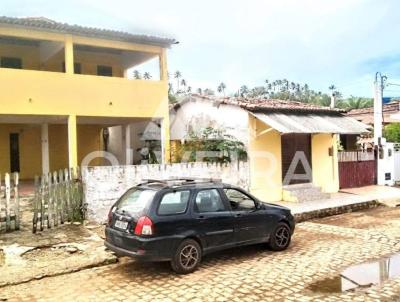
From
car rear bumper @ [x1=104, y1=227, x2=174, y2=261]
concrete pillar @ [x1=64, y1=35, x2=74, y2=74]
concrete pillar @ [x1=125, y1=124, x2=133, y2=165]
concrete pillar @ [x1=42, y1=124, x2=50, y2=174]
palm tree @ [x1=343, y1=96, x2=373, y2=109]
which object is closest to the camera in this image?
car rear bumper @ [x1=104, y1=227, x2=174, y2=261]

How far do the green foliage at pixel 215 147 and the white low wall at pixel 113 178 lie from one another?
80cm

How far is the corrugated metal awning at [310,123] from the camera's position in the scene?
1335 cm

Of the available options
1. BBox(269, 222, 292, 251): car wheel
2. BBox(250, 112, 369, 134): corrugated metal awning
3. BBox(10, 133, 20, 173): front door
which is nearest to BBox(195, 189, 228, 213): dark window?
BBox(269, 222, 292, 251): car wheel

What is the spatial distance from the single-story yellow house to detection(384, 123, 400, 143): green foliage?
480 inches

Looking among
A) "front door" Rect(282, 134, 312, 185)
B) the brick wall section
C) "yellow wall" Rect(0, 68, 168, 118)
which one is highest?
"yellow wall" Rect(0, 68, 168, 118)

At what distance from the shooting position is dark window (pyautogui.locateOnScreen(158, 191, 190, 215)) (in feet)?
22.8

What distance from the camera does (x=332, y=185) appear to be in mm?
16766

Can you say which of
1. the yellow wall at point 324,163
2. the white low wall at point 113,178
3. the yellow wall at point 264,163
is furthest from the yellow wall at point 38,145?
the yellow wall at point 324,163

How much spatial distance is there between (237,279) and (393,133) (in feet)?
79.7

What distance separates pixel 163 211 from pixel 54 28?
878 cm

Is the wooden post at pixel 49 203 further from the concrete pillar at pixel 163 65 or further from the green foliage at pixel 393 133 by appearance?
the green foliage at pixel 393 133

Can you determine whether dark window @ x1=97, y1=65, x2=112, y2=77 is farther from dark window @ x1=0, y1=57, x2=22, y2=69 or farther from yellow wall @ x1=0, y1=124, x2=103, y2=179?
dark window @ x1=0, y1=57, x2=22, y2=69

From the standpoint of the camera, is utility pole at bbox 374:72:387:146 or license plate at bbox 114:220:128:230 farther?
utility pole at bbox 374:72:387:146

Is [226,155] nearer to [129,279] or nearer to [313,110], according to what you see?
[313,110]
